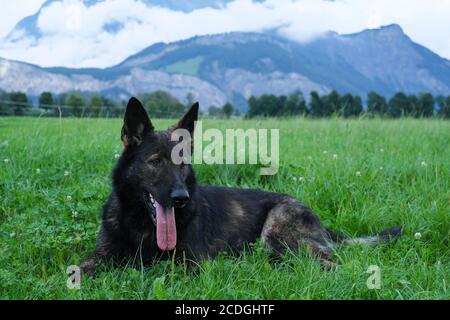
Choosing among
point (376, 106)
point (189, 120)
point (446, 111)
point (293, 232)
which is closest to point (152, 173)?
point (189, 120)

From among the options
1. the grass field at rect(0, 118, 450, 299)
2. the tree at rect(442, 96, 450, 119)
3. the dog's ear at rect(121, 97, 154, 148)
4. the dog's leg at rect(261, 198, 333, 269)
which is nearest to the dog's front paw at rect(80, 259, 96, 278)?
the grass field at rect(0, 118, 450, 299)

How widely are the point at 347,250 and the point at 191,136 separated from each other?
6.06ft

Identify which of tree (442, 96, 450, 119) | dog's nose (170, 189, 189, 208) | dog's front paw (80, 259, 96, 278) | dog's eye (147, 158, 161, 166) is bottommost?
dog's front paw (80, 259, 96, 278)

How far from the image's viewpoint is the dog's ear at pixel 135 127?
436cm

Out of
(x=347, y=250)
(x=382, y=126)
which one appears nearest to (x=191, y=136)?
(x=347, y=250)

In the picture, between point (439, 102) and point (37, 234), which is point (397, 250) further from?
point (439, 102)

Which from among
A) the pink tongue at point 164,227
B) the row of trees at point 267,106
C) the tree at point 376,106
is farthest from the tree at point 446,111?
the pink tongue at point 164,227

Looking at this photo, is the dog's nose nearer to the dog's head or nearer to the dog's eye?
the dog's head

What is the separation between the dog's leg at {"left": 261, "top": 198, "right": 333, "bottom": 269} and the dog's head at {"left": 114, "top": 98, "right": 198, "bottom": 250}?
3.51 feet

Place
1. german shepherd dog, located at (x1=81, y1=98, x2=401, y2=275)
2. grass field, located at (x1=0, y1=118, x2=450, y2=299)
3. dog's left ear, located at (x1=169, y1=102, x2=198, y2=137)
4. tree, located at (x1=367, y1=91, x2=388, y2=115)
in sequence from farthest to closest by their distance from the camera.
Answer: tree, located at (x1=367, y1=91, x2=388, y2=115) → dog's left ear, located at (x1=169, y1=102, x2=198, y2=137) → german shepherd dog, located at (x1=81, y1=98, x2=401, y2=275) → grass field, located at (x1=0, y1=118, x2=450, y2=299)

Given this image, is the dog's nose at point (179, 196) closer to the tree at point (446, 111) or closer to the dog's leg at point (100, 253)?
the dog's leg at point (100, 253)

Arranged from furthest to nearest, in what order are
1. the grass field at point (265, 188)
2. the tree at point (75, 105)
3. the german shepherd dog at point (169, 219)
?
the tree at point (75, 105), the german shepherd dog at point (169, 219), the grass field at point (265, 188)

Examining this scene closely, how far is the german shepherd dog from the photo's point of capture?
4246mm

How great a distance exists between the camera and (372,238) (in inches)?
196
